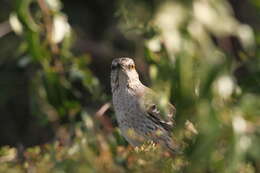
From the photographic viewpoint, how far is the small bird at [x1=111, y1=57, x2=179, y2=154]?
20.6 ft

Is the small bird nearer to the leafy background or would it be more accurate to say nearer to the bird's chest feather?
the bird's chest feather

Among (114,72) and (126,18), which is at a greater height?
(126,18)

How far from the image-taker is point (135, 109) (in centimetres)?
650

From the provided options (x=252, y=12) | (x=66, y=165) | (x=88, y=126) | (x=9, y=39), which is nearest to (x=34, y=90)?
(x=88, y=126)

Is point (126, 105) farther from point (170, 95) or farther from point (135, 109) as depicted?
point (170, 95)

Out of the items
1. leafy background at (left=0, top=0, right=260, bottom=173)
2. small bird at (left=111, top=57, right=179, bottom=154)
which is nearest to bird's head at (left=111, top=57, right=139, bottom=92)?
small bird at (left=111, top=57, right=179, bottom=154)

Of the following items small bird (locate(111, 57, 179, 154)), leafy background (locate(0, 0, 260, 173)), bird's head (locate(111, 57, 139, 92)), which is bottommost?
small bird (locate(111, 57, 179, 154))

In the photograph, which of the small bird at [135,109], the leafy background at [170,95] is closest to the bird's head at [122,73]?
the small bird at [135,109]

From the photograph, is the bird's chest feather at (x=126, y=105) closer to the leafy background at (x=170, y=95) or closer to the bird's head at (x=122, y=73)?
the bird's head at (x=122, y=73)

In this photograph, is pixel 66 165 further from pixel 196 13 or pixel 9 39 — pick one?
pixel 9 39

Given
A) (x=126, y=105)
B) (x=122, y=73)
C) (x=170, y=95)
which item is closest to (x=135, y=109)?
(x=126, y=105)

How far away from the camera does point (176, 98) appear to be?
145 inches

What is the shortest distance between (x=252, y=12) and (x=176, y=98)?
755cm

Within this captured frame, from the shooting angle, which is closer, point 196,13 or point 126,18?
point 196,13
